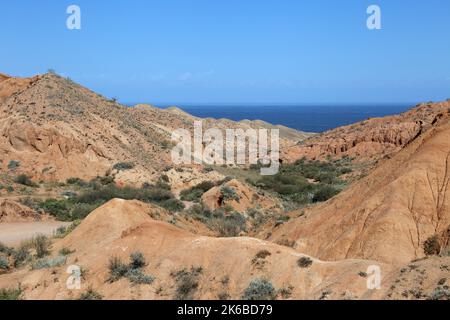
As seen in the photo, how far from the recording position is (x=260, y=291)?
1175cm

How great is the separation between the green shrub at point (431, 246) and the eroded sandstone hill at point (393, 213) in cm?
10

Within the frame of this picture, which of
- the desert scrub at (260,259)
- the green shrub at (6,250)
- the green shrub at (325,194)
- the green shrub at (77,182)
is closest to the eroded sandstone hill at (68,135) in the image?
the green shrub at (77,182)

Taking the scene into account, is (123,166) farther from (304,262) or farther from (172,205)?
(304,262)

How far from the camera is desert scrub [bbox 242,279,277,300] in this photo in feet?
38.1

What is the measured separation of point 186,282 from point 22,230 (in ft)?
49.0

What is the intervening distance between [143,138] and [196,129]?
2569cm

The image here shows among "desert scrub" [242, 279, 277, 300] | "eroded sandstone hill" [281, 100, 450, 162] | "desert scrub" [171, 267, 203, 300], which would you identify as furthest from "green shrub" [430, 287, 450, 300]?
"eroded sandstone hill" [281, 100, 450, 162]

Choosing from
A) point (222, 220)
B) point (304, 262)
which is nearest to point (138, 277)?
point (304, 262)

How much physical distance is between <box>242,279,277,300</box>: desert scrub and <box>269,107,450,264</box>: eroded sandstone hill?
404cm

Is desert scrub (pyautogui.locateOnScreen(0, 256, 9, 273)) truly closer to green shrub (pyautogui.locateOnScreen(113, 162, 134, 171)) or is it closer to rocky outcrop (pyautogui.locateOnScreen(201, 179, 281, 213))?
rocky outcrop (pyautogui.locateOnScreen(201, 179, 281, 213))

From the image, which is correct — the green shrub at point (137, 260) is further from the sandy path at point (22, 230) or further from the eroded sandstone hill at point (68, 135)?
the eroded sandstone hill at point (68, 135)

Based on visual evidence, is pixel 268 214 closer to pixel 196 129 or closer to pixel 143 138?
pixel 143 138

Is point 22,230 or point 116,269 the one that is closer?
point 116,269
